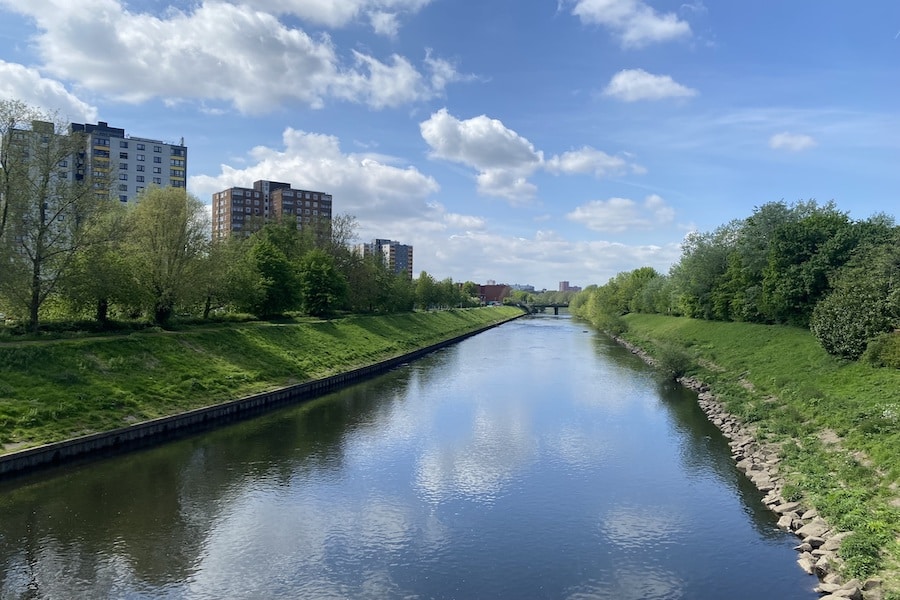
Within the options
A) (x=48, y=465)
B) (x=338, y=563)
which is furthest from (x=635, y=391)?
(x=48, y=465)

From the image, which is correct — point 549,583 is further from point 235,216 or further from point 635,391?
point 235,216

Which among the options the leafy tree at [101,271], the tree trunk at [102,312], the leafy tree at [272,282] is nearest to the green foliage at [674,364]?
the leafy tree at [272,282]

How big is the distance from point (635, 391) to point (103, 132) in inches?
4529

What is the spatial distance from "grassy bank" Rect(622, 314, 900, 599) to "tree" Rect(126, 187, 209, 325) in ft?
122

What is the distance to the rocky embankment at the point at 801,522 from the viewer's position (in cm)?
1301

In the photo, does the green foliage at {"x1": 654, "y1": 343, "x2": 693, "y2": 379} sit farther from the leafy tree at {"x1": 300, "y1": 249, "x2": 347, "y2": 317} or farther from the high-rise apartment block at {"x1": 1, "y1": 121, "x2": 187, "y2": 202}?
the high-rise apartment block at {"x1": 1, "y1": 121, "x2": 187, "y2": 202}

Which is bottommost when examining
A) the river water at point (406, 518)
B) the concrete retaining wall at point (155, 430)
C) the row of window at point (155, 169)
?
the river water at point (406, 518)

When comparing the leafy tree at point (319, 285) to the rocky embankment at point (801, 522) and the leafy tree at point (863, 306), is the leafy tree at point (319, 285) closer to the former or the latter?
the rocky embankment at point (801, 522)

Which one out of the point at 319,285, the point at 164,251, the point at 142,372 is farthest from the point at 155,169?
the point at 142,372

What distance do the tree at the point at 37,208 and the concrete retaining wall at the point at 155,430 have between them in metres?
11.2

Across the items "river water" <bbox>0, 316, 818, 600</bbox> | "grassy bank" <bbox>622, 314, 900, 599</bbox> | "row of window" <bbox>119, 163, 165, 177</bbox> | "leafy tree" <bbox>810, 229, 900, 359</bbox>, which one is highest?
"row of window" <bbox>119, 163, 165, 177</bbox>

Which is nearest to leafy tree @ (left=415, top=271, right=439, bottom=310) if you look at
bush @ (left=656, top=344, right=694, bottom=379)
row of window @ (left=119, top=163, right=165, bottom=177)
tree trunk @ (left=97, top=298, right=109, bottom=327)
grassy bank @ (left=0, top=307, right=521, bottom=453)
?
row of window @ (left=119, top=163, right=165, bottom=177)

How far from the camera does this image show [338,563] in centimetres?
1528

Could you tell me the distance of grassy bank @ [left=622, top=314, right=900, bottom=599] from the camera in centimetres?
1461
